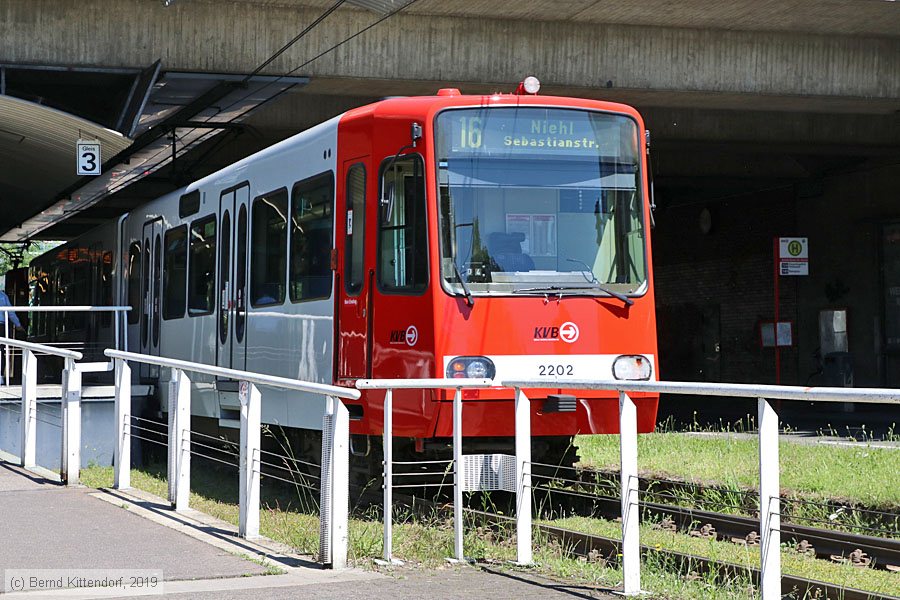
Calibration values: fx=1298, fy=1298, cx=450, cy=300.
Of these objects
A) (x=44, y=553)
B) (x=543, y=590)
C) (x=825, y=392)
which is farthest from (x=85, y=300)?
(x=825, y=392)

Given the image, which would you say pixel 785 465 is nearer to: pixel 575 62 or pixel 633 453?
pixel 633 453

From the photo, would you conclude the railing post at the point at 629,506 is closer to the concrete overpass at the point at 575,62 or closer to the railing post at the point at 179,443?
the railing post at the point at 179,443

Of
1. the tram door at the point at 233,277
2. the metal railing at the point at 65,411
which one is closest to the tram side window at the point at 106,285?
the tram door at the point at 233,277

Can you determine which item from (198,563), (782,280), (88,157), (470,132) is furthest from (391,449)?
(782,280)

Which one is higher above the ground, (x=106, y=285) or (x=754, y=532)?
(x=106, y=285)

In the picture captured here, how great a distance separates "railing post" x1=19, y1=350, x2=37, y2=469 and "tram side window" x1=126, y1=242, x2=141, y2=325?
590cm

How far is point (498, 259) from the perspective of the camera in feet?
34.5

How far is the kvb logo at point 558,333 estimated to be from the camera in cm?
1048

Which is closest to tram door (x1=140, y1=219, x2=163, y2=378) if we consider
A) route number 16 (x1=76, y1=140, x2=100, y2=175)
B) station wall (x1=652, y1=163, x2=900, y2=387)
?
route number 16 (x1=76, y1=140, x2=100, y2=175)

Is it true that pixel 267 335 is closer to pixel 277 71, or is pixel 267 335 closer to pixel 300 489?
pixel 300 489

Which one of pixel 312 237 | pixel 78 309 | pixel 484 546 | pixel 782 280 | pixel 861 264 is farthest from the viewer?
pixel 782 280

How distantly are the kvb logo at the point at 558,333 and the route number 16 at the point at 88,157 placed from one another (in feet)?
30.1

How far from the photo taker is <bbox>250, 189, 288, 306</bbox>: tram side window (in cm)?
1274

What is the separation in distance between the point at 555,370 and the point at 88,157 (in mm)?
9605
